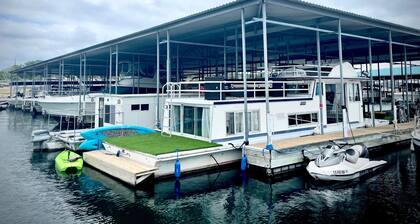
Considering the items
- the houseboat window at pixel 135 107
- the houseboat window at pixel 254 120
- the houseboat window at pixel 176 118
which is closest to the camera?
the houseboat window at pixel 254 120

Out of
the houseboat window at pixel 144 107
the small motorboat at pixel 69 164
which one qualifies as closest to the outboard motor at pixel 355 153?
the small motorboat at pixel 69 164

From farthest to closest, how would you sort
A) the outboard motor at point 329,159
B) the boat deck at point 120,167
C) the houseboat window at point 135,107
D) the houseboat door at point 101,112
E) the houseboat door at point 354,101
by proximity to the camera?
the houseboat door at point 101,112 < the houseboat window at point 135,107 < the houseboat door at point 354,101 < the outboard motor at point 329,159 < the boat deck at point 120,167

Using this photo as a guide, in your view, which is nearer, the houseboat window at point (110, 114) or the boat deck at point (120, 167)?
the boat deck at point (120, 167)

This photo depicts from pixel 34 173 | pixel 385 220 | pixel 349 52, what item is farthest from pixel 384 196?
pixel 349 52

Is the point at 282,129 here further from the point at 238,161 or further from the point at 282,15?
the point at 282,15

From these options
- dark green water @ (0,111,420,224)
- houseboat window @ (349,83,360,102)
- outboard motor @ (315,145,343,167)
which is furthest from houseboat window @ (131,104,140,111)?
houseboat window @ (349,83,360,102)

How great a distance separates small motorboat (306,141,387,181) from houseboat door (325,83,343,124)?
15.3ft

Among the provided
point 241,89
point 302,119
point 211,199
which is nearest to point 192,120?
point 241,89

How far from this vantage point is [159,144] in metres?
13.5

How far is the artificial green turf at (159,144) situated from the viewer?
1238 cm

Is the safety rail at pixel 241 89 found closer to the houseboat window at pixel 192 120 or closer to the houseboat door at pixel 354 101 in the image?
the houseboat window at pixel 192 120

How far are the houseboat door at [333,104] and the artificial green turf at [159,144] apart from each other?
26.9 feet

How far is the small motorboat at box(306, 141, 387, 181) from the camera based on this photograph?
1159cm

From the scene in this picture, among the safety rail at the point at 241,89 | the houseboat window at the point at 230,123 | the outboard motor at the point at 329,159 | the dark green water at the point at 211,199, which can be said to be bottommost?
the dark green water at the point at 211,199
